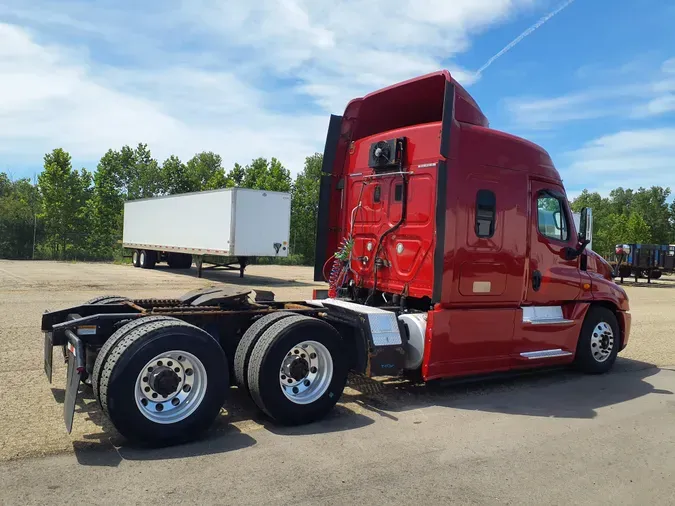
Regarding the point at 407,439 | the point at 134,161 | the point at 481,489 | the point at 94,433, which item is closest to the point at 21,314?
the point at 94,433

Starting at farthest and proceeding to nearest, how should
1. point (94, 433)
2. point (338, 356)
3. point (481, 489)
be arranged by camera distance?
point (338, 356) < point (94, 433) < point (481, 489)

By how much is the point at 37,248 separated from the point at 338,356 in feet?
119

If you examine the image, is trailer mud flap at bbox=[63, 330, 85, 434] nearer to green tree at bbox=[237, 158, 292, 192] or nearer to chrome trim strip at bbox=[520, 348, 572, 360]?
chrome trim strip at bbox=[520, 348, 572, 360]

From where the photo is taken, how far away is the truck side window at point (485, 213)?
6.36 m

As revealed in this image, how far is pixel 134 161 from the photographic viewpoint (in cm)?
4966

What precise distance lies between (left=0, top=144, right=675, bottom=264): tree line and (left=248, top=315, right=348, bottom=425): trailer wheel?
108 ft

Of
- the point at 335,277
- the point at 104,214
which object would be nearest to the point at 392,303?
the point at 335,277

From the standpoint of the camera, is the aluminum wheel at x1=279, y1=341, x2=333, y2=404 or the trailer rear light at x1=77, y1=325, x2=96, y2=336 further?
the aluminum wheel at x1=279, y1=341, x2=333, y2=404

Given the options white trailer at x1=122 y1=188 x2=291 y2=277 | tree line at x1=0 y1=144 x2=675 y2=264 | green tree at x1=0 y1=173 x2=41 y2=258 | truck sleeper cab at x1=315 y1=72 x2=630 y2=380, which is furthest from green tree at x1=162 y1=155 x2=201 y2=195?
truck sleeper cab at x1=315 y1=72 x2=630 y2=380

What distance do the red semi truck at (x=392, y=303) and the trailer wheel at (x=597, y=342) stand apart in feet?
0.09

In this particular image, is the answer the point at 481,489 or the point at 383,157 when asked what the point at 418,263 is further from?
the point at 481,489

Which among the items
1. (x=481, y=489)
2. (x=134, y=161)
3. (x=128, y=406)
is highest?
(x=134, y=161)

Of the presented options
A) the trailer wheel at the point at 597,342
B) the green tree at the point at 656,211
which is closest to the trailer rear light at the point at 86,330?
the trailer wheel at the point at 597,342

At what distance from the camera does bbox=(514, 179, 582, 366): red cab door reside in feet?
22.4
